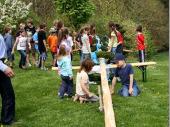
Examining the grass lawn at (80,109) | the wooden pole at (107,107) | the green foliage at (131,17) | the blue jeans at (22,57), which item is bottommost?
the grass lawn at (80,109)

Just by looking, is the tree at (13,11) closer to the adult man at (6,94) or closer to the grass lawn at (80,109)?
the grass lawn at (80,109)

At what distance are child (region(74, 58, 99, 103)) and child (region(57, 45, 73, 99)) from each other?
0.58 m

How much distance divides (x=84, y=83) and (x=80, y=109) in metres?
0.67

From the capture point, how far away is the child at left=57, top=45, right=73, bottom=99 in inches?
501

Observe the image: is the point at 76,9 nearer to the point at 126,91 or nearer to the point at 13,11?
the point at 13,11

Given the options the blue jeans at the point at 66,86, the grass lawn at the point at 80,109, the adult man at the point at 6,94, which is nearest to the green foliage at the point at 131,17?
the grass lawn at the point at 80,109

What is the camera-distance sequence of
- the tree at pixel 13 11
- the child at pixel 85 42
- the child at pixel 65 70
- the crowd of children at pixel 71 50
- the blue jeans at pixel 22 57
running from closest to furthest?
the crowd of children at pixel 71 50, the child at pixel 65 70, the child at pixel 85 42, the blue jeans at pixel 22 57, the tree at pixel 13 11

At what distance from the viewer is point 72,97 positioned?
1298cm

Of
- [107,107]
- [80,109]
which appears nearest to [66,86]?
[80,109]

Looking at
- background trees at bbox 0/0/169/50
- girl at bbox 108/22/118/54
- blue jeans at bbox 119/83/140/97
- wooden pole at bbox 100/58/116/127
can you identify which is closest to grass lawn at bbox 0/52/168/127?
blue jeans at bbox 119/83/140/97

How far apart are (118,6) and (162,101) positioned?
31.3 m

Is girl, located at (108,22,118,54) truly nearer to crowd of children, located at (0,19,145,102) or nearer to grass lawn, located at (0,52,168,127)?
crowd of children, located at (0,19,145,102)

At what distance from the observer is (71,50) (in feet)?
52.9

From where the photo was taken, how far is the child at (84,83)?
39.4 feet
